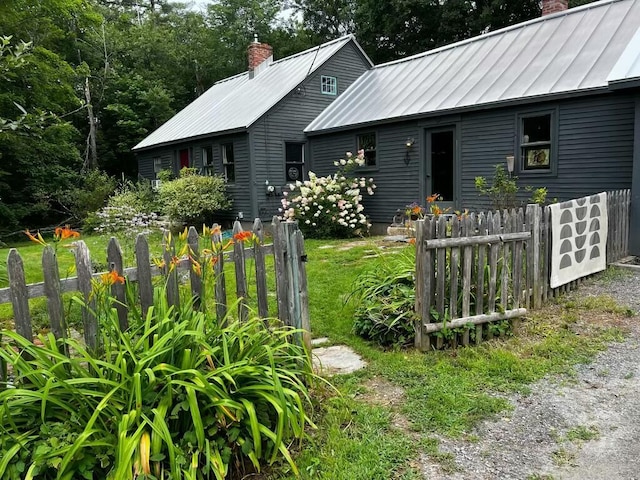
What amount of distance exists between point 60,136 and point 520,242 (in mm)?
17861

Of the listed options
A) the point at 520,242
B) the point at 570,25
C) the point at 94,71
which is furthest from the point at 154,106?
the point at 520,242

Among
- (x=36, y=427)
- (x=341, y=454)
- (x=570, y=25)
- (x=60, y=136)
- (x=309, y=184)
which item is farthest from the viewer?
(x=60, y=136)

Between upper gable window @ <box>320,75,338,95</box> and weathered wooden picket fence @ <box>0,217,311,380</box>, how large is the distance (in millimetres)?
12961

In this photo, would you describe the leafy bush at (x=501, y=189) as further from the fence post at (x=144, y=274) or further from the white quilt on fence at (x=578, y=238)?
the fence post at (x=144, y=274)

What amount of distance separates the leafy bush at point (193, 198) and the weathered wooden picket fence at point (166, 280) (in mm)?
11411

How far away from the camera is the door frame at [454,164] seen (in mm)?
11094

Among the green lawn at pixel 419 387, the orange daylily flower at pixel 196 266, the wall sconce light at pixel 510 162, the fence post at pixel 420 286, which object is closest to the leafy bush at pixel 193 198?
the wall sconce light at pixel 510 162

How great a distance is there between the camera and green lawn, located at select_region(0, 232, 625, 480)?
246 centimetres

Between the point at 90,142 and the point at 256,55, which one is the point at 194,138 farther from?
the point at 90,142

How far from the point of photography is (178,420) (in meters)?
2.28

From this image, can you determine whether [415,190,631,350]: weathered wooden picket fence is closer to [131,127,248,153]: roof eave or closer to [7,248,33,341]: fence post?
[7,248,33,341]: fence post

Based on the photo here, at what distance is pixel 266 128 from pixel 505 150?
6.97 metres

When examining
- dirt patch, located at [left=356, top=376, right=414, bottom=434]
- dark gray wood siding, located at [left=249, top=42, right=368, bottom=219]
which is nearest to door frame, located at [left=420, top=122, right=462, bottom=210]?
dark gray wood siding, located at [left=249, top=42, right=368, bottom=219]

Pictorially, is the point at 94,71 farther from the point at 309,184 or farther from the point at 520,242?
the point at 520,242
